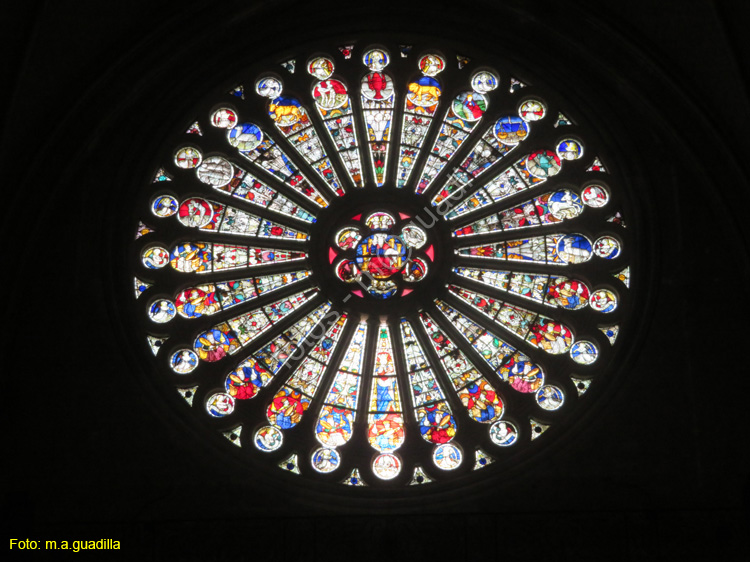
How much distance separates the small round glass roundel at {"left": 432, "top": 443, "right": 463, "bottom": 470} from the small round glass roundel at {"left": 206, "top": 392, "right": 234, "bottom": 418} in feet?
7.53

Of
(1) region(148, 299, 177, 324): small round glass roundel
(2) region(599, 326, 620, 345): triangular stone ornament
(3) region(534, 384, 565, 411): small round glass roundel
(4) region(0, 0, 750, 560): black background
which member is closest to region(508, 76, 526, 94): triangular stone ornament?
(4) region(0, 0, 750, 560): black background

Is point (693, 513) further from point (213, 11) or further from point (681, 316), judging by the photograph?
point (213, 11)

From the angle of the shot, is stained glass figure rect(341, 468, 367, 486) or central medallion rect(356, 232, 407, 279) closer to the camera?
stained glass figure rect(341, 468, 367, 486)

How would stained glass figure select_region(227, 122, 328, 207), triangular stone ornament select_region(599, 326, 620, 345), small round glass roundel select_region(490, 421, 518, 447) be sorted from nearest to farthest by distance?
small round glass roundel select_region(490, 421, 518, 447)
triangular stone ornament select_region(599, 326, 620, 345)
stained glass figure select_region(227, 122, 328, 207)

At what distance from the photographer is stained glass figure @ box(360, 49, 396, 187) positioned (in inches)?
539

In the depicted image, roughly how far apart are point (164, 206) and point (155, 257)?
0.62 metres

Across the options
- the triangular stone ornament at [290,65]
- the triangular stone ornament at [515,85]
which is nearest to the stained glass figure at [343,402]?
the triangular stone ornament at [290,65]

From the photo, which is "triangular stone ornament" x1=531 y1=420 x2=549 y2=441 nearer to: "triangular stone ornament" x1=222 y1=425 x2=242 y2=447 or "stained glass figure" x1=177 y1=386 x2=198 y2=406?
"triangular stone ornament" x1=222 y1=425 x2=242 y2=447

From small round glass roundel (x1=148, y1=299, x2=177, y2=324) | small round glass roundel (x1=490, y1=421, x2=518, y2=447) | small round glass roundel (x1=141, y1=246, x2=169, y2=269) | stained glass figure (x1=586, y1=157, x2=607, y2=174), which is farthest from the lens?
stained glass figure (x1=586, y1=157, x2=607, y2=174)

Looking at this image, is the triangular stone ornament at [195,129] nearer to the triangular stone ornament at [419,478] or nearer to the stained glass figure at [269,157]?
the stained glass figure at [269,157]

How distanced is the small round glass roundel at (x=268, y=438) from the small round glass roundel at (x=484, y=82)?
15.1ft

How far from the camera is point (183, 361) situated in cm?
1296

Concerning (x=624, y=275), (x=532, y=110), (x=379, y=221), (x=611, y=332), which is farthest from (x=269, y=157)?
(x=611, y=332)

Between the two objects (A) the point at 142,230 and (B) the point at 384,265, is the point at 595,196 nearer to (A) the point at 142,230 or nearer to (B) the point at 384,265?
(B) the point at 384,265
